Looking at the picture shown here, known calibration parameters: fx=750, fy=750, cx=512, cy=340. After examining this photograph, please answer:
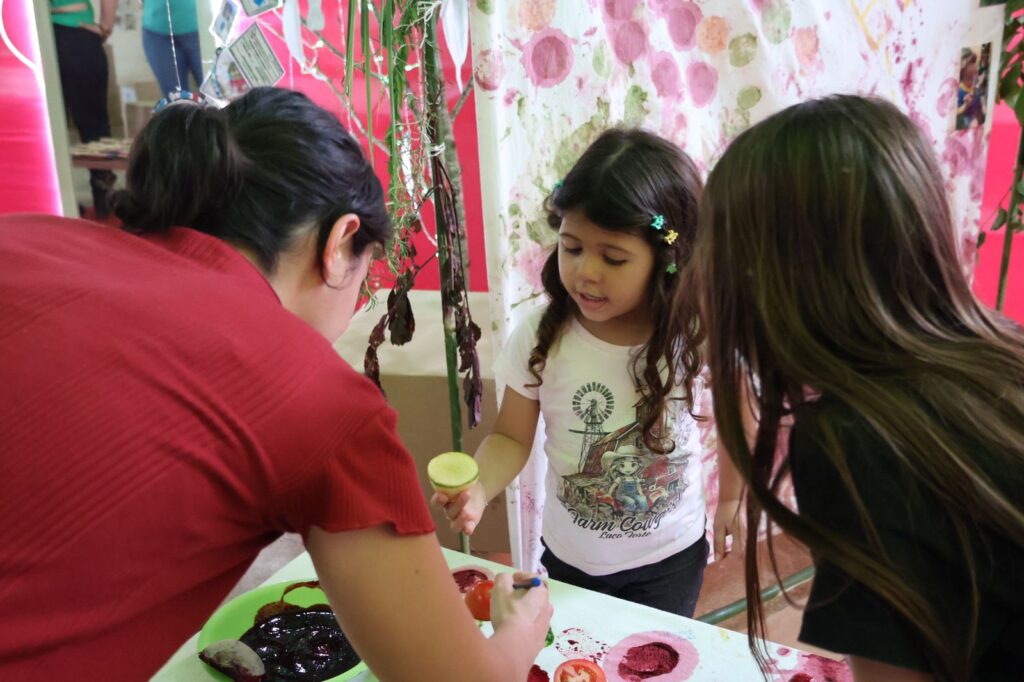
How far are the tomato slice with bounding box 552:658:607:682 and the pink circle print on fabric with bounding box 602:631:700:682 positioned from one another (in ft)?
0.04

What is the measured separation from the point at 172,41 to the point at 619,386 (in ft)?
4.09

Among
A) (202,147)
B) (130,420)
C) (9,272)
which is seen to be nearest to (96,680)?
(130,420)

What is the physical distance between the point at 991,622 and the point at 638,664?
397 mm

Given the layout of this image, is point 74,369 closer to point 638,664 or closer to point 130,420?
point 130,420

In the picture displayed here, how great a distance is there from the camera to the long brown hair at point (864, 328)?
602 mm

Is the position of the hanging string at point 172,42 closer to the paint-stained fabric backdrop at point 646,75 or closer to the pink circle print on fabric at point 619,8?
the paint-stained fabric backdrop at point 646,75

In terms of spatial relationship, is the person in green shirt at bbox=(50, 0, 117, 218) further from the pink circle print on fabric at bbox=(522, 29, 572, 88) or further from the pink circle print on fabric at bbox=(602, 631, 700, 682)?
the pink circle print on fabric at bbox=(602, 631, 700, 682)

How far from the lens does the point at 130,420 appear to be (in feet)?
1.78

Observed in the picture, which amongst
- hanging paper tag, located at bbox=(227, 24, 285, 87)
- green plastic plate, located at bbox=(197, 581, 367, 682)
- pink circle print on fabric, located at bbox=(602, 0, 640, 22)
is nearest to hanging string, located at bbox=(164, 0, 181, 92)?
hanging paper tag, located at bbox=(227, 24, 285, 87)

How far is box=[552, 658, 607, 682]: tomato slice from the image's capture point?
878 mm

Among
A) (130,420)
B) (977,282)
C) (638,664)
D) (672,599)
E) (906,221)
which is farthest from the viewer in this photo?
(977,282)

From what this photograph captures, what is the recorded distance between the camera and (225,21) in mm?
1435

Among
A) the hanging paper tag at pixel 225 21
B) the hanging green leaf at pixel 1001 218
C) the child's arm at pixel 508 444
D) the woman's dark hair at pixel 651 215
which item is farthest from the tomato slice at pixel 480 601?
the hanging green leaf at pixel 1001 218

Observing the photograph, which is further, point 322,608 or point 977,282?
point 977,282
